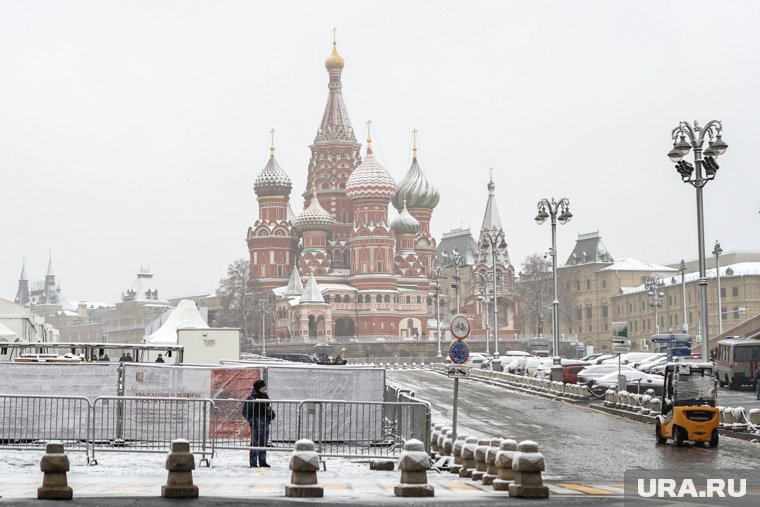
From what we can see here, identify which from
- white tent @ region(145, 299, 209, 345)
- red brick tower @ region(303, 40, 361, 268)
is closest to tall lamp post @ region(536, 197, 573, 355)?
white tent @ region(145, 299, 209, 345)

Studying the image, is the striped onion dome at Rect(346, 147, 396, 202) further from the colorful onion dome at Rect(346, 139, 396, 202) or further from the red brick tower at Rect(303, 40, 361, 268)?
the red brick tower at Rect(303, 40, 361, 268)

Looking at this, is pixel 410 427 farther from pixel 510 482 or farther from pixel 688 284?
pixel 688 284

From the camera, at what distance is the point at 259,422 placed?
2075 centimetres

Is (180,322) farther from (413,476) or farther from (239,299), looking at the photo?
(239,299)

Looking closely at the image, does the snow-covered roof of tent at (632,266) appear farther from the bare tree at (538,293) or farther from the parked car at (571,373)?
the parked car at (571,373)

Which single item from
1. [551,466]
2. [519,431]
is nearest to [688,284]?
[519,431]

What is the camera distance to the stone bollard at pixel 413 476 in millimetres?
16016

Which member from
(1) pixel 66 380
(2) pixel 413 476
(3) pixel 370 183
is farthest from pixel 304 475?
(3) pixel 370 183

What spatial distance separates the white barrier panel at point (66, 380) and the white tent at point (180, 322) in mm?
29981

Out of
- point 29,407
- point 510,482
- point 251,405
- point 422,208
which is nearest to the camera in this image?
point 510,482

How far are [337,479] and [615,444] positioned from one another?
10467mm

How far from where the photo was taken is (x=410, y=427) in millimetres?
22125

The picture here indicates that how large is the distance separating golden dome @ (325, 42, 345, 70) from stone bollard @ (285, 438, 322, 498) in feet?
412

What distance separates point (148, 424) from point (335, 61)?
120 m
